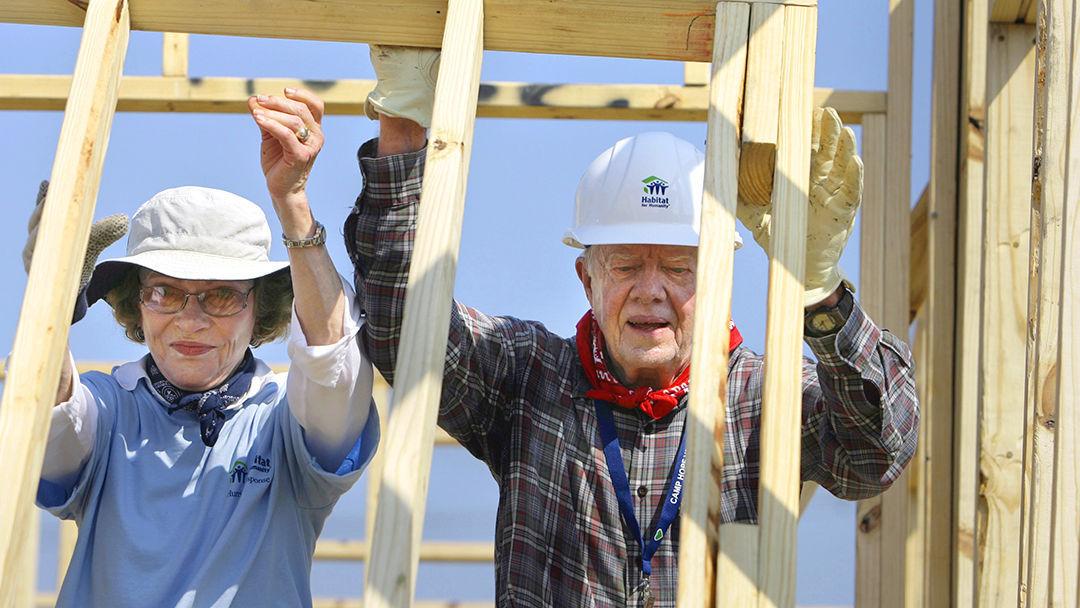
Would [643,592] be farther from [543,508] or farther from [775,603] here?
[775,603]

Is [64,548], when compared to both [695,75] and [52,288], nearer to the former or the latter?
[695,75]

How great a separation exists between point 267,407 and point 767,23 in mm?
1362

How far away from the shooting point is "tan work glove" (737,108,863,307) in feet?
8.18

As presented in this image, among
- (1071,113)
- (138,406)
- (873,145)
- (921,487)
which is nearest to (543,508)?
(138,406)

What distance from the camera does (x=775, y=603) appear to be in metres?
1.85

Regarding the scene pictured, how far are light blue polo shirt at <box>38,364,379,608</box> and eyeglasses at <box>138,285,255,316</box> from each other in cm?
19

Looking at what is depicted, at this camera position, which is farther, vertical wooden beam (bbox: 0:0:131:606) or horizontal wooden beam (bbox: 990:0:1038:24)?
horizontal wooden beam (bbox: 990:0:1038:24)

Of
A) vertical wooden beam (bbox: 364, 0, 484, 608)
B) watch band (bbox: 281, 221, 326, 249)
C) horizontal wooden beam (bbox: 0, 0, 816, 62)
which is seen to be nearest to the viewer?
vertical wooden beam (bbox: 364, 0, 484, 608)

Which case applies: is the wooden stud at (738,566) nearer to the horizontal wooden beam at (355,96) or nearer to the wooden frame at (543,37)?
the wooden frame at (543,37)

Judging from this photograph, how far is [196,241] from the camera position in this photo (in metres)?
2.92

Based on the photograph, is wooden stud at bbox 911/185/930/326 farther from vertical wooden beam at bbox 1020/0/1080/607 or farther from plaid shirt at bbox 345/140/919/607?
vertical wooden beam at bbox 1020/0/1080/607

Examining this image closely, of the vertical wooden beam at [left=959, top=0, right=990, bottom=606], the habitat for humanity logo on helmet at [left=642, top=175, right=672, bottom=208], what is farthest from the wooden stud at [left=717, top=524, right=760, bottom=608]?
the vertical wooden beam at [left=959, top=0, right=990, bottom=606]

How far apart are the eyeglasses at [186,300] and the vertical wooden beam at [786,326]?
1325mm

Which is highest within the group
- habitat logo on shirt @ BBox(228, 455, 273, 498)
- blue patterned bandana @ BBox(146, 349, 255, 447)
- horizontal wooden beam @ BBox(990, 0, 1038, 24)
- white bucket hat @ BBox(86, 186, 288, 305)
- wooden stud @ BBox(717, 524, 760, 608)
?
horizontal wooden beam @ BBox(990, 0, 1038, 24)
